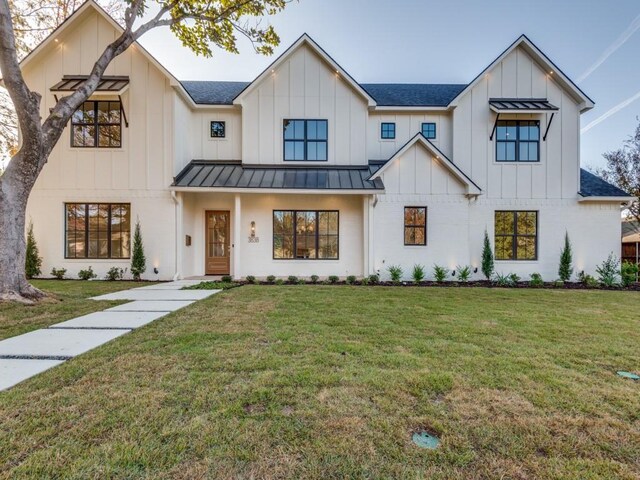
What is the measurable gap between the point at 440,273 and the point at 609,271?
584cm

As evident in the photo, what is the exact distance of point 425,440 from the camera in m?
1.98

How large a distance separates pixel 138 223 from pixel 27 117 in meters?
4.35

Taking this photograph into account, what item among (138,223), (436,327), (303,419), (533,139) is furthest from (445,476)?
(533,139)

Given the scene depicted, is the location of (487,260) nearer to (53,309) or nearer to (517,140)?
(517,140)

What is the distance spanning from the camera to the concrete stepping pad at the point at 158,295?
6965 millimetres

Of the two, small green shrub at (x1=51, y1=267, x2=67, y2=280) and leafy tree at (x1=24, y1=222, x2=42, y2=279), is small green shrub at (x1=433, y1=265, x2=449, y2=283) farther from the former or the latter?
leafy tree at (x1=24, y1=222, x2=42, y2=279)

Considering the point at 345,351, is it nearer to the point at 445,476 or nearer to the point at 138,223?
the point at 445,476

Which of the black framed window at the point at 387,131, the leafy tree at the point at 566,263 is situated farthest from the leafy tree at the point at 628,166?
the black framed window at the point at 387,131

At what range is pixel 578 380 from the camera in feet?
9.32

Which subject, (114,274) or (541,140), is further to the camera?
(541,140)

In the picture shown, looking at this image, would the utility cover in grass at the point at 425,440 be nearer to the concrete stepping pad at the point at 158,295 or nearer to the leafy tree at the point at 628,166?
the concrete stepping pad at the point at 158,295

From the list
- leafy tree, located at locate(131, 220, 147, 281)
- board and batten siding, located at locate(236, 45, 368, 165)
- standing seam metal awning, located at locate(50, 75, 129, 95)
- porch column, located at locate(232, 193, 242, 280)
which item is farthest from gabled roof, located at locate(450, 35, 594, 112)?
leafy tree, located at locate(131, 220, 147, 281)

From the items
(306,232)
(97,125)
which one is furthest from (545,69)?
(97,125)

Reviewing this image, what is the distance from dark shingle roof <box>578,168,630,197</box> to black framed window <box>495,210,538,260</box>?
1.97 meters
